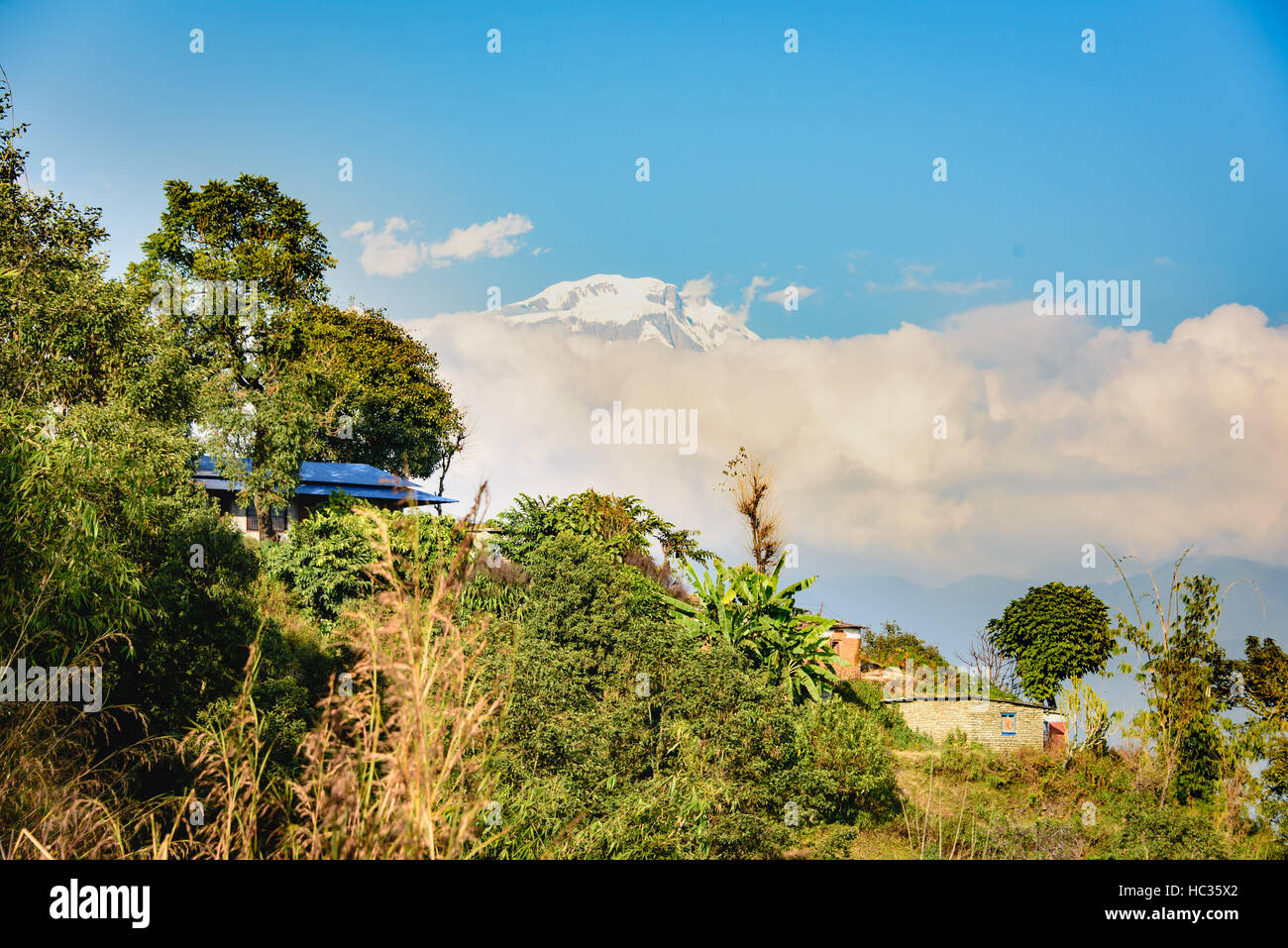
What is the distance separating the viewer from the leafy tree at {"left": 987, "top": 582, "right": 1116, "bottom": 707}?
15383mm

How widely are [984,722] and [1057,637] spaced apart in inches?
127

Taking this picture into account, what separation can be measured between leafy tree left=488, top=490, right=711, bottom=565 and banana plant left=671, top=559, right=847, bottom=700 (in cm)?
302

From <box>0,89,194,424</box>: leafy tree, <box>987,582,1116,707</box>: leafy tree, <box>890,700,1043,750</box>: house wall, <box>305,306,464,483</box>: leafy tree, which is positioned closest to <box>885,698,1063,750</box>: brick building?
<box>890,700,1043,750</box>: house wall

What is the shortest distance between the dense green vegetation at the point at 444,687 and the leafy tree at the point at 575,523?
2.3 inches

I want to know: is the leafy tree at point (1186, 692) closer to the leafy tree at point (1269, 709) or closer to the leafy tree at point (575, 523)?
the leafy tree at point (1269, 709)

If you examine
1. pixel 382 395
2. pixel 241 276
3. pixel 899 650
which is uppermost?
pixel 241 276

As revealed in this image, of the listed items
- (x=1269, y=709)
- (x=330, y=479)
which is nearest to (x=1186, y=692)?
(x=1269, y=709)

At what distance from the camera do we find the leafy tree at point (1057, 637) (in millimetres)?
15383

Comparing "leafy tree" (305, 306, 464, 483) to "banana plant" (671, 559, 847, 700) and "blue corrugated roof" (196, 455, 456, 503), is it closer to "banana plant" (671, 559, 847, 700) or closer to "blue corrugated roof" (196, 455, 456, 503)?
"blue corrugated roof" (196, 455, 456, 503)

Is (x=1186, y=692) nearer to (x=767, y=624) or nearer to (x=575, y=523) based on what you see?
(x=767, y=624)

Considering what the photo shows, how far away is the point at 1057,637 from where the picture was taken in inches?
614

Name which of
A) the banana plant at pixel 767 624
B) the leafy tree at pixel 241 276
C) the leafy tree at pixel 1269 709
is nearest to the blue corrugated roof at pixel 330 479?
the leafy tree at pixel 241 276
